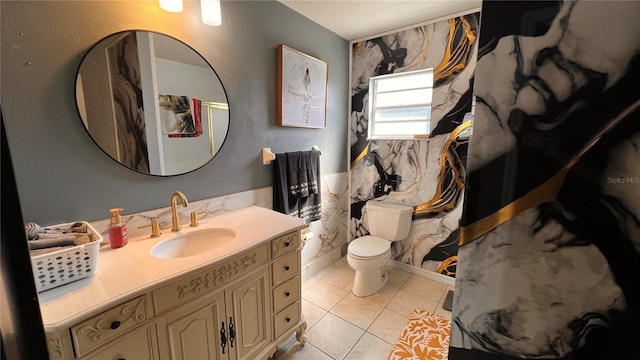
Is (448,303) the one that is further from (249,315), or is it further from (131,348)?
(131,348)

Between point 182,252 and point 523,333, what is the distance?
1.46m

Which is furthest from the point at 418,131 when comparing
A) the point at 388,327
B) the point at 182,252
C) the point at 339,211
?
the point at 182,252

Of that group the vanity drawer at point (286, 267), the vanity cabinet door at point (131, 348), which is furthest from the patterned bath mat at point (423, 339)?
the vanity cabinet door at point (131, 348)

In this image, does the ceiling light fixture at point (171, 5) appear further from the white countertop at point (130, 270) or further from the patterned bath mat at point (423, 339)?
the patterned bath mat at point (423, 339)

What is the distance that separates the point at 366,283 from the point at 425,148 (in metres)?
1.35

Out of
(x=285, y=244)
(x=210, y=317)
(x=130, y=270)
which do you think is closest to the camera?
(x=130, y=270)

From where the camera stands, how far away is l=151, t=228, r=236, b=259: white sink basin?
127 cm

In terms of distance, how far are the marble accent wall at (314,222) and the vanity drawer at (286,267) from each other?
21.1 inches

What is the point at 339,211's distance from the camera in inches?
107

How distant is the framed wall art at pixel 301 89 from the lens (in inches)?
74.5

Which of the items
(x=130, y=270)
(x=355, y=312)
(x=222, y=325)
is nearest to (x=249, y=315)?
(x=222, y=325)

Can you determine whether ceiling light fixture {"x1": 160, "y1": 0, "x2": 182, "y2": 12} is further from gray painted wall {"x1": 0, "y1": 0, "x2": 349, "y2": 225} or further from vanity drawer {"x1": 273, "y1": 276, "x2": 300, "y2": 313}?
vanity drawer {"x1": 273, "y1": 276, "x2": 300, "y2": 313}

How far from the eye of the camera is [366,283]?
2156mm

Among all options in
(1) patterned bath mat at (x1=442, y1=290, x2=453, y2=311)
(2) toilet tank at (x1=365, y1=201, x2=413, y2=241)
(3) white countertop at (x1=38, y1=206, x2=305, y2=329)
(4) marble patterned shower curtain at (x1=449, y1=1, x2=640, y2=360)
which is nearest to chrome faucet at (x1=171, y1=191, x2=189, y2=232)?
(3) white countertop at (x1=38, y1=206, x2=305, y2=329)
